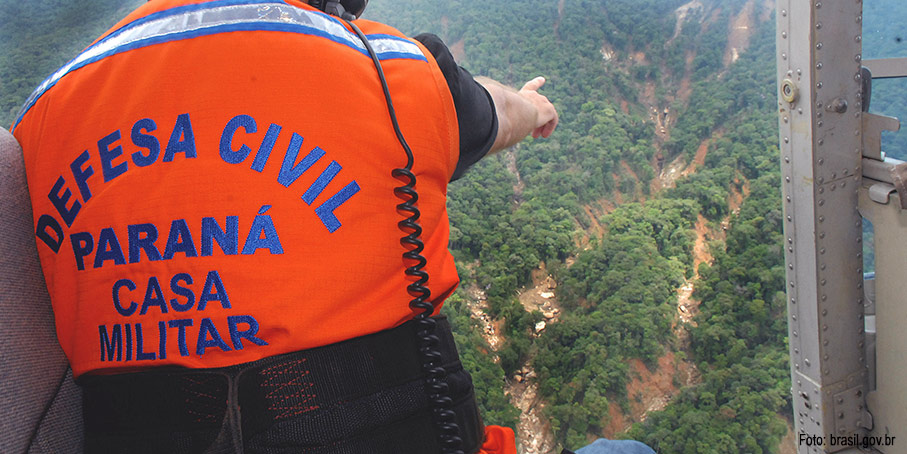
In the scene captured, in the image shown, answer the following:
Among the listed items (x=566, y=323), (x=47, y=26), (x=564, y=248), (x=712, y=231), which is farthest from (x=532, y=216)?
(x=47, y=26)

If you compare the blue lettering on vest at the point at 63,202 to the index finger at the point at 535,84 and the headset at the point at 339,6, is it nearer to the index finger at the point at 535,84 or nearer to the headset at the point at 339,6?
the headset at the point at 339,6

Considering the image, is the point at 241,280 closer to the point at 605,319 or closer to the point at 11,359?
the point at 11,359

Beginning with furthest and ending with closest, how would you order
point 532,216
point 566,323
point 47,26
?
point 532,216 < point 566,323 < point 47,26

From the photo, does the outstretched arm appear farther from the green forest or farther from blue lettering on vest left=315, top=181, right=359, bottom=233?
the green forest

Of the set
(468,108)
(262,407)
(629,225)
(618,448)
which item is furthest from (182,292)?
(629,225)

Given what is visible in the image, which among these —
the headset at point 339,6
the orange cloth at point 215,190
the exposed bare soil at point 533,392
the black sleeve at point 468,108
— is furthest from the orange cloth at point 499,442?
the exposed bare soil at point 533,392

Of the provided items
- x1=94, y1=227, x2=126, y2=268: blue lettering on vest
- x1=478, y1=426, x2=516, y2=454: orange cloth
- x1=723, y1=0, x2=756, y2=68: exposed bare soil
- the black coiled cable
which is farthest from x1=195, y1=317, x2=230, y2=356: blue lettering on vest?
x1=723, y1=0, x2=756, y2=68: exposed bare soil
